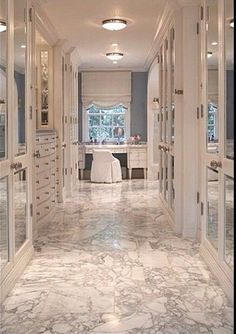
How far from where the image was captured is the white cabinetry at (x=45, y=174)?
496 cm

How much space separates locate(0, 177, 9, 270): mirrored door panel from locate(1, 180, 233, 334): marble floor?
241 millimetres

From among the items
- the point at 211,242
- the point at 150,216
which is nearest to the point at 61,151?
the point at 150,216

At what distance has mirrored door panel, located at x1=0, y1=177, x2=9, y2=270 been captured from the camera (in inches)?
112

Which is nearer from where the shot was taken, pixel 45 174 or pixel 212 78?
pixel 212 78

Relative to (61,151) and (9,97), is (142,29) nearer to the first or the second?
(61,151)

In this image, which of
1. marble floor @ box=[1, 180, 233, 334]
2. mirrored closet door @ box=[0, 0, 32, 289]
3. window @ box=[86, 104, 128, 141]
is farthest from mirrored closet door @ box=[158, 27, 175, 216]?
window @ box=[86, 104, 128, 141]

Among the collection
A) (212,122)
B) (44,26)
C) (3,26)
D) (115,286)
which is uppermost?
(44,26)

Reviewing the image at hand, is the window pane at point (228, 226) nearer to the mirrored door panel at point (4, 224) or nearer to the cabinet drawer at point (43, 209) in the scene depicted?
the mirrored door panel at point (4, 224)

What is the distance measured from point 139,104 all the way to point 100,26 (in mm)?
4517

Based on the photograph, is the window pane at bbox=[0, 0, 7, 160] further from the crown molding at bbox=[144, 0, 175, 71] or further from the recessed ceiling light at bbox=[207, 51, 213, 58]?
the crown molding at bbox=[144, 0, 175, 71]

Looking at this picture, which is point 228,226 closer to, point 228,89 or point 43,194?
point 228,89

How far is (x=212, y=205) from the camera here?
3.39 meters

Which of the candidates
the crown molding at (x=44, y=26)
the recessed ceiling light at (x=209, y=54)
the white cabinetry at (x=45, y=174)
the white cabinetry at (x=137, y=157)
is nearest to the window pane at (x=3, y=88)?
the recessed ceiling light at (x=209, y=54)

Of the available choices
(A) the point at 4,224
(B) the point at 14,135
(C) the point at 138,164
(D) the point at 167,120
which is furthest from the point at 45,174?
(C) the point at 138,164
